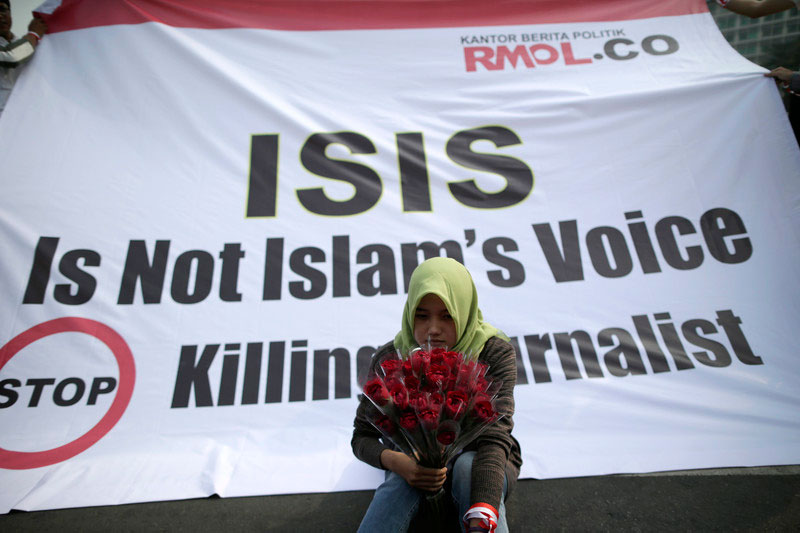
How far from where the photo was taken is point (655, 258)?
2764 mm

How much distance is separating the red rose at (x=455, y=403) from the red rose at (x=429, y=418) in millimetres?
35

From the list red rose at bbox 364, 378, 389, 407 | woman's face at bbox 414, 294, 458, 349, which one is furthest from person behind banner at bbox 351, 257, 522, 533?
red rose at bbox 364, 378, 389, 407

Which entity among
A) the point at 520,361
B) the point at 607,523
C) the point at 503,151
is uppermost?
the point at 503,151

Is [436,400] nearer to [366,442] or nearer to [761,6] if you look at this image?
[366,442]

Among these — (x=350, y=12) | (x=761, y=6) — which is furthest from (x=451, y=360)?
(x=761, y=6)

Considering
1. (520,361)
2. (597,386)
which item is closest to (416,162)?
(520,361)

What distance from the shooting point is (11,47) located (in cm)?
295

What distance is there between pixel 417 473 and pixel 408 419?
0.18 metres

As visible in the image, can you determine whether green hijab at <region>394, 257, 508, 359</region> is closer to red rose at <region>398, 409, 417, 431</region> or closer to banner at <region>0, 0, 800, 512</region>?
red rose at <region>398, 409, 417, 431</region>

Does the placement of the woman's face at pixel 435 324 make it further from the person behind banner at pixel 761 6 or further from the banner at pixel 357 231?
the person behind banner at pixel 761 6

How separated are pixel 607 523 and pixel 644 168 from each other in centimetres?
216

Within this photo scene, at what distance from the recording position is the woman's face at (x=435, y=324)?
4.91 feet

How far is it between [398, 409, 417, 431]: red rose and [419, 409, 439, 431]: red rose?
0.09 feet

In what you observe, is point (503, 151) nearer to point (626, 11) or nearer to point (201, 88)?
point (626, 11)
